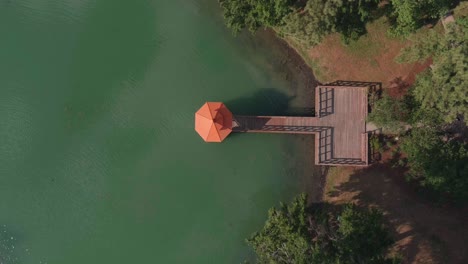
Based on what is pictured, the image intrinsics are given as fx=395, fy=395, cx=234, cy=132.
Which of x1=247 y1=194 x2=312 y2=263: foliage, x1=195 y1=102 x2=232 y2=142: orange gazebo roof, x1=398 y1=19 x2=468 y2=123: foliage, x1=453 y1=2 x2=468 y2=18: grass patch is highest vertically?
x1=453 y1=2 x2=468 y2=18: grass patch

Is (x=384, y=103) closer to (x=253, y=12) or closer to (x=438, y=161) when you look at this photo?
(x=438, y=161)

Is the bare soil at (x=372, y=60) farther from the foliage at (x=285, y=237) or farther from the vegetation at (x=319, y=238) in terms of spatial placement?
the foliage at (x=285, y=237)

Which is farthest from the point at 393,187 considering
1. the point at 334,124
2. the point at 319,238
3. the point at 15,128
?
the point at 15,128

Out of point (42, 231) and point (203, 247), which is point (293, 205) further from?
point (42, 231)

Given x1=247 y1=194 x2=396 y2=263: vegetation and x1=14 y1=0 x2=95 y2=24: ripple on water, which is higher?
x1=14 y1=0 x2=95 y2=24: ripple on water

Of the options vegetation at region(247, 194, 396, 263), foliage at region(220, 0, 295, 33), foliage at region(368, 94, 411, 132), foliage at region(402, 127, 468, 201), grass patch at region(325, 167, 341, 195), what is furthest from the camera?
grass patch at region(325, 167, 341, 195)

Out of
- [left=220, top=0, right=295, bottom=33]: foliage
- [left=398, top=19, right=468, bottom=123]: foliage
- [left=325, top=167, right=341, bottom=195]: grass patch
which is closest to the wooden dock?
[left=325, top=167, right=341, bottom=195]: grass patch

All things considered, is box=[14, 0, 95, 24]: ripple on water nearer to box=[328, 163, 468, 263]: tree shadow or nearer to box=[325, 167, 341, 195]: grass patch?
box=[325, 167, 341, 195]: grass patch
